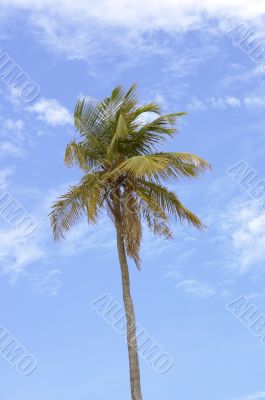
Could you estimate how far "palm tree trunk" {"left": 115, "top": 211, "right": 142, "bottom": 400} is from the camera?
2292cm

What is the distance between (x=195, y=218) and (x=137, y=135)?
133 inches

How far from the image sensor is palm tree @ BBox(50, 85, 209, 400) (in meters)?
24.8

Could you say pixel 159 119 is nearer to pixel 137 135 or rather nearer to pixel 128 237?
pixel 137 135

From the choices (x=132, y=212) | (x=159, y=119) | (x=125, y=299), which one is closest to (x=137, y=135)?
(x=159, y=119)

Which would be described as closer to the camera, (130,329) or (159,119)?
(130,329)

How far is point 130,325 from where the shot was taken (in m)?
23.5

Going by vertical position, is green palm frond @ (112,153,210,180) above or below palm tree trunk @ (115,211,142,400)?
above

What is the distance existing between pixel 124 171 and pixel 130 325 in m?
4.86

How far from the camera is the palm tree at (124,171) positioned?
24828 millimetres

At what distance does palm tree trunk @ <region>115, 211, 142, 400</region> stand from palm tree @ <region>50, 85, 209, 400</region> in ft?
0.11

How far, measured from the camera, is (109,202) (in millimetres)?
25312

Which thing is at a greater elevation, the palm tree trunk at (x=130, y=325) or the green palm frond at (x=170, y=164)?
the green palm frond at (x=170, y=164)

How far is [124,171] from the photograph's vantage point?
974 inches

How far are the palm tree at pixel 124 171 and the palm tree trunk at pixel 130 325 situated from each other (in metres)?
0.03
